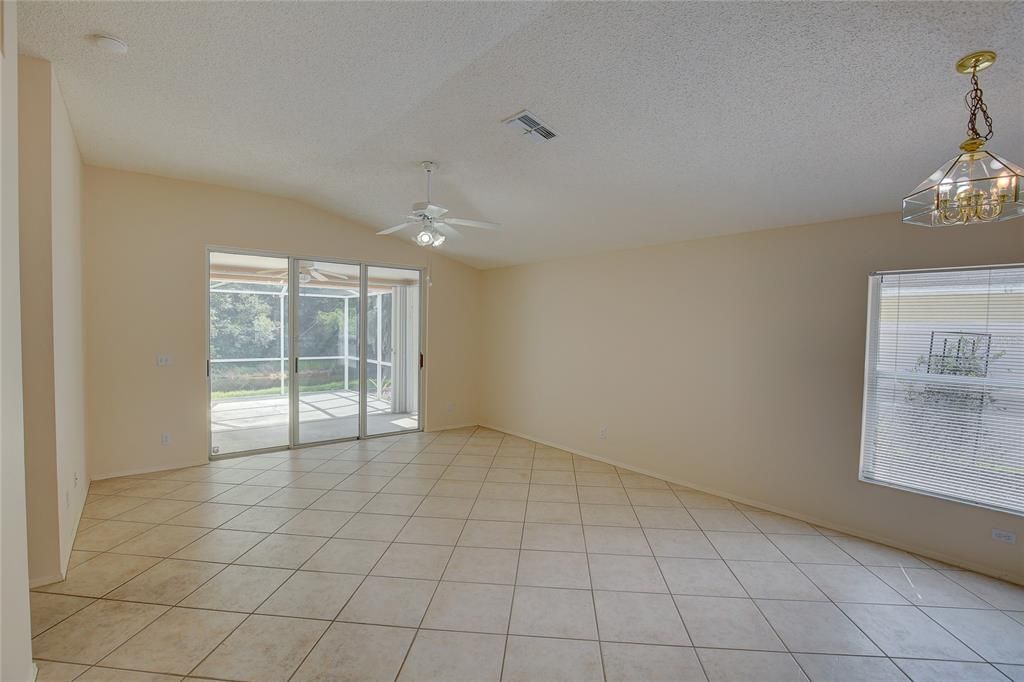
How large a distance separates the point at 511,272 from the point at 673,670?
15.7ft

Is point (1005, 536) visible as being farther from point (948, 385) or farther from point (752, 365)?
point (752, 365)

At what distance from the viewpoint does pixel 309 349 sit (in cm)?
516

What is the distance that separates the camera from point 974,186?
1.56m

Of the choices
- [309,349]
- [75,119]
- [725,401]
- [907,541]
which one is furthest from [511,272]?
[907,541]

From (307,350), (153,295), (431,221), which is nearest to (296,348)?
(307,350)

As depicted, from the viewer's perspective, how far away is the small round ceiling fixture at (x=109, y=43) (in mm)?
2104

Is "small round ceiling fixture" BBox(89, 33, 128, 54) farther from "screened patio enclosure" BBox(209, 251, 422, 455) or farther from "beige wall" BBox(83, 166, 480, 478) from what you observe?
"screened patio enclosure" BBox(209, 251, 422, 455)

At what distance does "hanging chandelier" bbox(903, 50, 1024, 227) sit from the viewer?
4.99 ft

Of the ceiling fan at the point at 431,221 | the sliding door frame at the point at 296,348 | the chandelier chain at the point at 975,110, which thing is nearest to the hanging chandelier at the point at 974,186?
the chandelier chain at the point at 975,110

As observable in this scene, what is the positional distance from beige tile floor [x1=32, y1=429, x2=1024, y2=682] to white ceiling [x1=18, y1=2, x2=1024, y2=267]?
2.44 m

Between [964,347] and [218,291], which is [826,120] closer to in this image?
[964,347]

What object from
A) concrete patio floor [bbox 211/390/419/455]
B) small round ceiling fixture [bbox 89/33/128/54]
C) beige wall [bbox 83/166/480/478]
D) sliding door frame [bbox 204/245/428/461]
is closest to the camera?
small round ceiling fixture [bbox 89/33/128/54]

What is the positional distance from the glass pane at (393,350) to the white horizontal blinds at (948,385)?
4.87 m

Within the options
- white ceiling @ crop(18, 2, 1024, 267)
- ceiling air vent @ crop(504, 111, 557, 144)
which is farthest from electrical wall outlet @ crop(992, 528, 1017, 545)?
ceiling air vent @ crop(504, 111, 557, 144)
